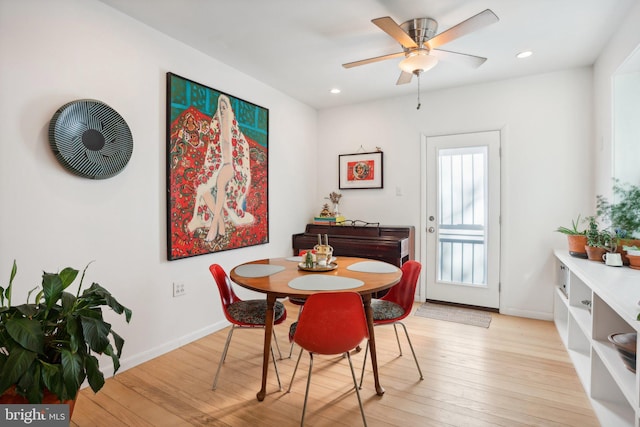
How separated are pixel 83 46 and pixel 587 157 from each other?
170 inches

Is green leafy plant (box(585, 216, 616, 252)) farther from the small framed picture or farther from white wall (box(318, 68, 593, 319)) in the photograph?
the small framed picture

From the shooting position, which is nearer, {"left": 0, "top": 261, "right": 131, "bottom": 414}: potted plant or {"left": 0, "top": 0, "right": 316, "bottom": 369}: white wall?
{"left": 0, "top": 261, "right": 131, "bottom": 414}: potted plant

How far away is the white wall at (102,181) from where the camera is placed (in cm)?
183

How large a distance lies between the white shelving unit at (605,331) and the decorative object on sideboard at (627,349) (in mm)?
56

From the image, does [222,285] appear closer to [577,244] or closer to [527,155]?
[577,244]

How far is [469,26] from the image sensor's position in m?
1.96

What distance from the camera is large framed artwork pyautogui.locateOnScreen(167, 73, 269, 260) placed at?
2662mm

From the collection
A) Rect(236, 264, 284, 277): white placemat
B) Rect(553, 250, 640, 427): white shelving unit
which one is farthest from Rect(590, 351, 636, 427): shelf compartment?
Rect(236, 264, 284, 277): white placemat

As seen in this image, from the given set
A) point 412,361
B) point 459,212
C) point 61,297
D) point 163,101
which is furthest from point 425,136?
point 61,297

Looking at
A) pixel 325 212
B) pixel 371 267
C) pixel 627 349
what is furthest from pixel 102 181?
pixel 627 349

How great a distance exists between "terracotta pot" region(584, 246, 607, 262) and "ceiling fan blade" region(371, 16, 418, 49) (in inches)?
83.9

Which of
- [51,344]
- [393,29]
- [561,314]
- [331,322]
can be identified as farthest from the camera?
[561,314]

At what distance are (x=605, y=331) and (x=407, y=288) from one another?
3.73 feet

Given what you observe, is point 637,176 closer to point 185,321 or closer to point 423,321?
point 423,321
